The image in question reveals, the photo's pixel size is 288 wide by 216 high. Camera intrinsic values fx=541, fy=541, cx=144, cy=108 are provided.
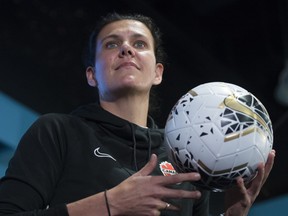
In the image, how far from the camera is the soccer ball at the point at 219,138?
1128 millimetres

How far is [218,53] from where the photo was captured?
3648 mm

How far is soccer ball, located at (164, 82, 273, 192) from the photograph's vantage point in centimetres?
113

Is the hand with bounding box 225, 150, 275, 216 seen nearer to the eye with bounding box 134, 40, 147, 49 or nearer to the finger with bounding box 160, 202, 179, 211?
the finger with bounding box 160, 202, 179, 211

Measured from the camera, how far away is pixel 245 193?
4.09 feet

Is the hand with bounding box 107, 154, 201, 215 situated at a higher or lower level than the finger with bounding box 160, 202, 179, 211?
higher

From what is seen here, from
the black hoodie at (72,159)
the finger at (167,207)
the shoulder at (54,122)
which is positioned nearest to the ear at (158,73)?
the black hoodie at (72,159)

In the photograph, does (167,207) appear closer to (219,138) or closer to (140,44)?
(219,138)

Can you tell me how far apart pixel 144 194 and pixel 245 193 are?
0.97 ft

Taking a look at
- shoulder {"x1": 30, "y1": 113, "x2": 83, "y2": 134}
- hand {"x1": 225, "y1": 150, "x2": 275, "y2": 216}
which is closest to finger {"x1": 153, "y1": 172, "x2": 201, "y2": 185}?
hand {"x1": 225, "y1": 150, "x2": 275, "y2": 216}

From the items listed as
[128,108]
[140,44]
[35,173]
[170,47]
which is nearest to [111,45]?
[140,44]

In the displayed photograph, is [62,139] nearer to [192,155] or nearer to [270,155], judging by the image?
[192,155]

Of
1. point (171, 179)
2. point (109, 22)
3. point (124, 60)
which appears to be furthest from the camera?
point (109, 22)

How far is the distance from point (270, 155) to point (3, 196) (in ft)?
1.96

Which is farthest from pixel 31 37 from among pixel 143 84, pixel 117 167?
pixel 117 167
